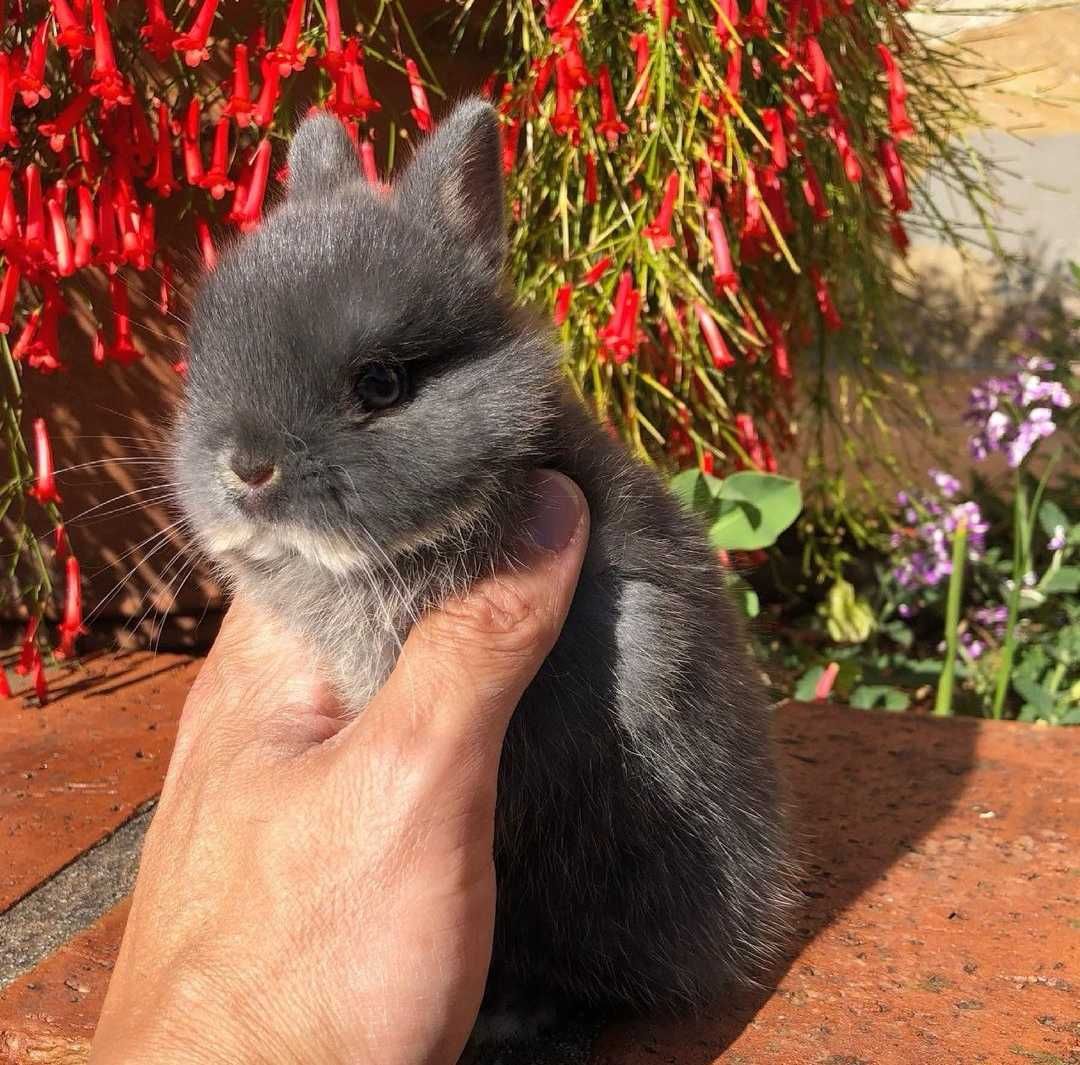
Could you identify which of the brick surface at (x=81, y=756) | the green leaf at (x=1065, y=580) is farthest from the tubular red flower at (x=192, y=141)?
the green leaf at (x=1065, y=580)

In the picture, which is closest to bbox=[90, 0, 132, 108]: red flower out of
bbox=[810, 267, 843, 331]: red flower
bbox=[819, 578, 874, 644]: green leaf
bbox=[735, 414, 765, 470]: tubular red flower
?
bbox=[810, 267, 843, 331]: red flower

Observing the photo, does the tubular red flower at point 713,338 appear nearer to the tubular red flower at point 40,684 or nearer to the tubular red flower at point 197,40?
the tubular red flower at point 197,40

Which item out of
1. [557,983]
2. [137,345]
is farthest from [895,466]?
[557,983]

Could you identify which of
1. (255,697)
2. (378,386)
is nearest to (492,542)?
(378,386)

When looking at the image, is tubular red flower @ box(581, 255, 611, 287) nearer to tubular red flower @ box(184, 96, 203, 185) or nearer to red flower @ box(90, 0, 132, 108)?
tubular red flower @ box(184, 96, 203, 185)

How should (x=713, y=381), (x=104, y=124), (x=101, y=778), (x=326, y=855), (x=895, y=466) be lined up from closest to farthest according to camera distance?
(x=326, y=855)
(x=101, y=778)
(x=104, y=124)
(x=713, y=381)
(x=895, y=466)

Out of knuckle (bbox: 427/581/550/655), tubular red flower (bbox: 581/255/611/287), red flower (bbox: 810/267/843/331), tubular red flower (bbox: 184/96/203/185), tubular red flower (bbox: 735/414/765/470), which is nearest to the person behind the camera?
knuckle (bbox: 427/581/550/655)

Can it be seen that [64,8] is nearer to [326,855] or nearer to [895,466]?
[326,855]
